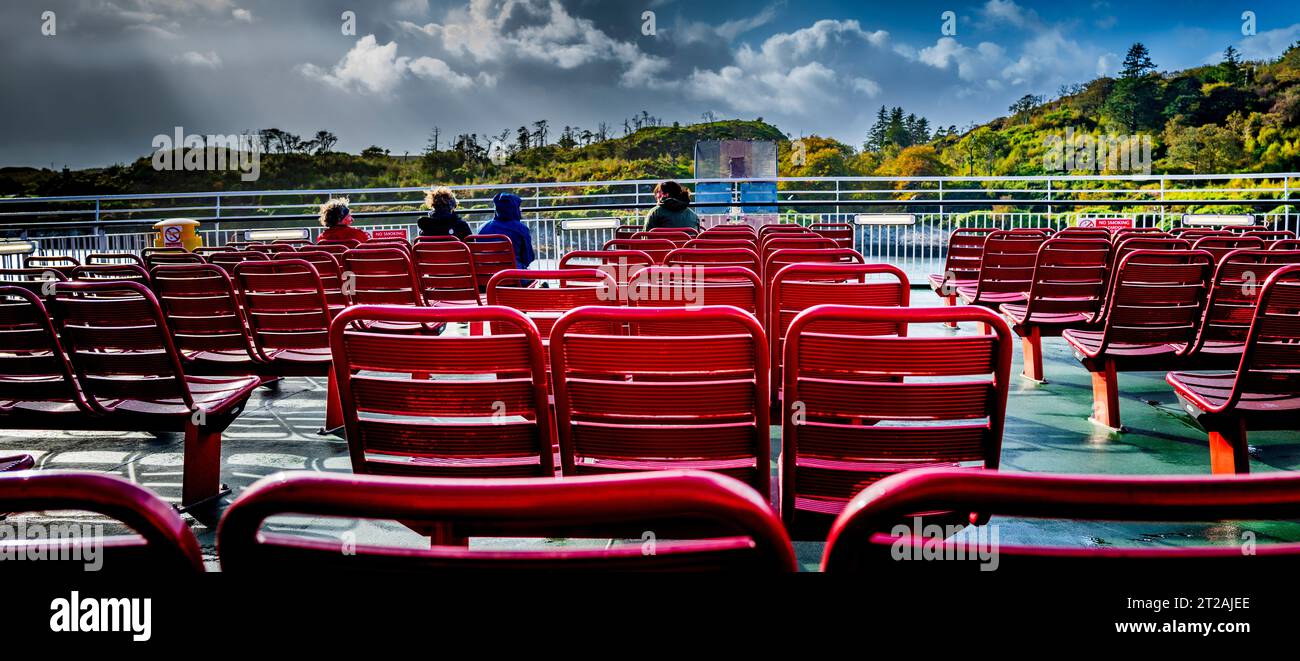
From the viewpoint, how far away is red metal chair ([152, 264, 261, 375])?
12.5 ft

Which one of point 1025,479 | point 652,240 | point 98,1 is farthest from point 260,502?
point 98,1

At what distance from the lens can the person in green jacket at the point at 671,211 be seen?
793 cm

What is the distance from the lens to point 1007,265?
17.5 feet

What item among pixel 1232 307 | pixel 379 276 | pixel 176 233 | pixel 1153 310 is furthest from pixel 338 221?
pixel 1232 307

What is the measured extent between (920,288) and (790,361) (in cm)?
Result: 913

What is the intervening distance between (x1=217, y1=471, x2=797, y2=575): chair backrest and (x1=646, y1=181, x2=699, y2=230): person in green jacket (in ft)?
23.7

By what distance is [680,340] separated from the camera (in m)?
1.85

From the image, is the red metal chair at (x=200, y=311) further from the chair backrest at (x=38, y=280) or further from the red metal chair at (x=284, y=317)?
the chair backrest at (x=38, y=280)

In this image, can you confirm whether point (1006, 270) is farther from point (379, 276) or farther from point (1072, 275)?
point (379, 276)

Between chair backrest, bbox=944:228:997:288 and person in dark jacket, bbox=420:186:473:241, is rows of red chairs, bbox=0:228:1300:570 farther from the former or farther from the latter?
person in dark jacket, bbox=420:186:473:241

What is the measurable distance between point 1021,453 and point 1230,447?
859 millimetres

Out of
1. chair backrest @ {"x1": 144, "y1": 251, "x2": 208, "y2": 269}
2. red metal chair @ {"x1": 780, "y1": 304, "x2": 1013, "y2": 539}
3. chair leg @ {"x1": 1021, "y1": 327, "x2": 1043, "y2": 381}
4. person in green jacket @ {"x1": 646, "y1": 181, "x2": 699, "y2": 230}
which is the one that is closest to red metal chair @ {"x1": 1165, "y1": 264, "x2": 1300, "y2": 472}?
red metal chair @ {"x1": 780, "y1": 304, "x2": 1013, "y2": 539}

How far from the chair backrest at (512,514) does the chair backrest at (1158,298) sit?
3615mm

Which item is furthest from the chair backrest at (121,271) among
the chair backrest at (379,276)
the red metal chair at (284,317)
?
the chair backrest at (379,276)
